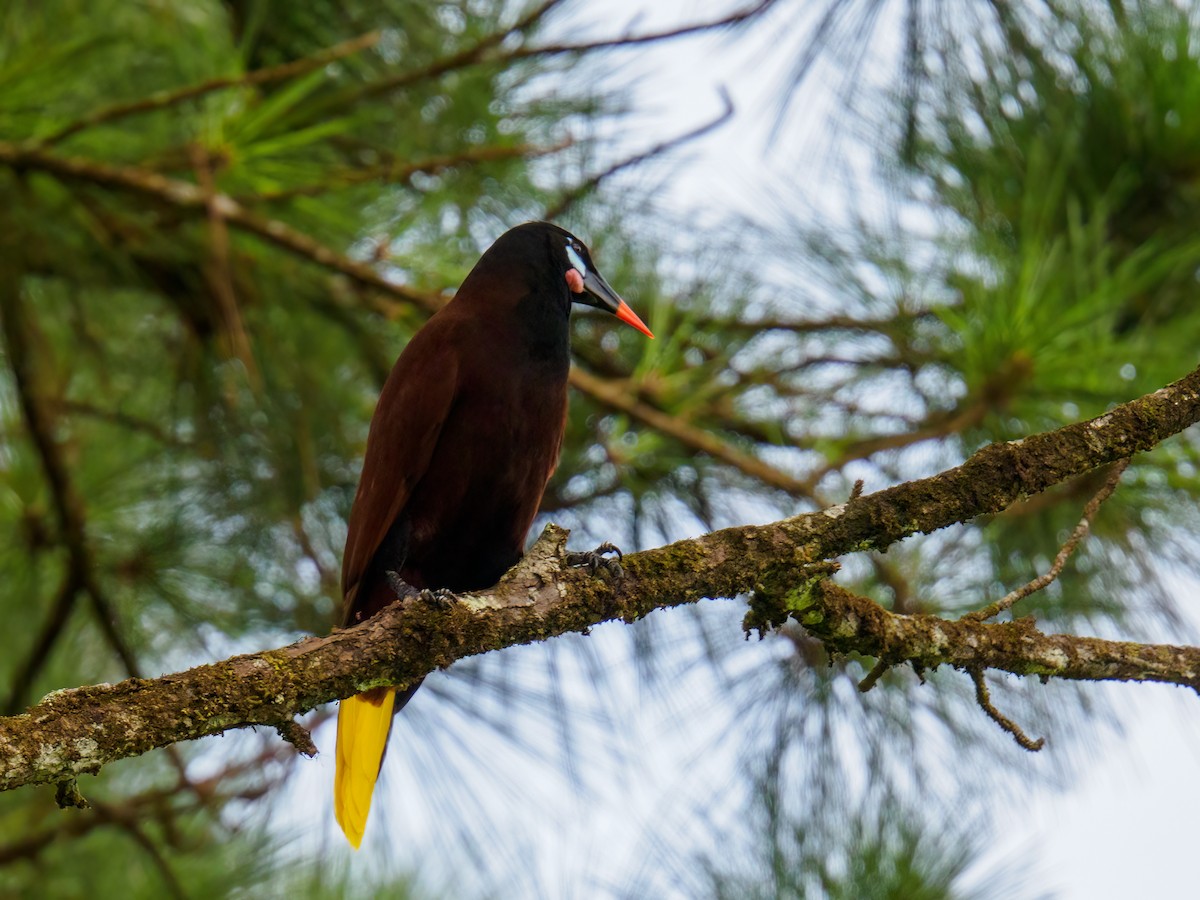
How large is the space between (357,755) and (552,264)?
3.09 ft

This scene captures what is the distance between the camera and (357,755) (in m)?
2.28

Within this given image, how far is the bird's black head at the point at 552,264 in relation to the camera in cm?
248

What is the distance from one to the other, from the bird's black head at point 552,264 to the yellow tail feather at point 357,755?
2.53 ft

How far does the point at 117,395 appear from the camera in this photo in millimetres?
3953

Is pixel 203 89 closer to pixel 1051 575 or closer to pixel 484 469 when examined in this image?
pixel 484 469

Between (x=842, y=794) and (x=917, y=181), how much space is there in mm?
1396

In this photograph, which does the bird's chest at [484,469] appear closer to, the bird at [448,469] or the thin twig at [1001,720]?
the bird at [448,469]

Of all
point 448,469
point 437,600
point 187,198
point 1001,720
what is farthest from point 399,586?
point 187,198

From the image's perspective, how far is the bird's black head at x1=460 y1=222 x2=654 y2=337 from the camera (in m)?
2.48

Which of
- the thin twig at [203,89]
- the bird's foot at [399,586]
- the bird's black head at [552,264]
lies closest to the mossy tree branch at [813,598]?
the bird's foot at [399,586]

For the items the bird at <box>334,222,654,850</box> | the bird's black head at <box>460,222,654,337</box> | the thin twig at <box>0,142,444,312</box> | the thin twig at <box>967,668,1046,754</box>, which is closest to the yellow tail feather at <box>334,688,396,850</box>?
the bird at <box>334,222,654,850</box>

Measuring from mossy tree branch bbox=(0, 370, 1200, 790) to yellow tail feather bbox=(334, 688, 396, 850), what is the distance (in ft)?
2.58

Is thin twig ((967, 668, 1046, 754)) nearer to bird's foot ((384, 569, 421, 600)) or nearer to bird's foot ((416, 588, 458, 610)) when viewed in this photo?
bird's foot ((416, 588, 458, 610))

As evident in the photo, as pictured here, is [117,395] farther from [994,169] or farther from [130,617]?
[994,169]
